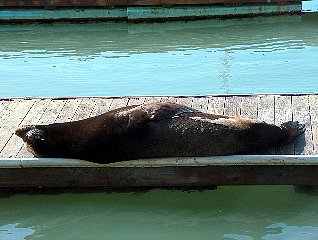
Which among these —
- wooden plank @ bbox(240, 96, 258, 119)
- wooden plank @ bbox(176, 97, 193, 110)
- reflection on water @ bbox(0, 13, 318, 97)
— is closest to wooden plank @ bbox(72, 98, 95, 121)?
wooden plank @ bbox(176, 97, 193, 110)

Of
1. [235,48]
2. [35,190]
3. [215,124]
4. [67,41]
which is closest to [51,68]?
[67,41]

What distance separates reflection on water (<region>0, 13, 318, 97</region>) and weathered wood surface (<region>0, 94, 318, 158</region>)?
102 inches

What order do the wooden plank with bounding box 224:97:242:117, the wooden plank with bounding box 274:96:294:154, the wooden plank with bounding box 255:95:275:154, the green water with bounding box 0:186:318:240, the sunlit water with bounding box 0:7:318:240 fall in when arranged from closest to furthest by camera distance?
the green water with bounding box 0:186:318:240 → the sunlit water with bounding box 0:7:318:240 → the wooden plank with bounding box 274:96:294:154 → the wooden plank with bounding box 255:95:275:154 → the wooden plank with bounding box 224:97:242:117

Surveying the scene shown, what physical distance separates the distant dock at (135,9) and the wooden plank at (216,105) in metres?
8.77

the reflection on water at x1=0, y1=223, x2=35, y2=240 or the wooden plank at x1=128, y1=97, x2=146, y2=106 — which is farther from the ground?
the wooden plank at x1=128, y1=97, x2=146, y2=106

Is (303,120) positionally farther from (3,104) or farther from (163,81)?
(163,81)

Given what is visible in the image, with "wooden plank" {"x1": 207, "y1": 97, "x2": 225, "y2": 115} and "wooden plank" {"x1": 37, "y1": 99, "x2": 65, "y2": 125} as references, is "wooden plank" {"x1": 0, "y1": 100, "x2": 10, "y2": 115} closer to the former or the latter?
"wooden plank" {"x1": 37, "y1": 99, "x2": 65, "y2": 125}

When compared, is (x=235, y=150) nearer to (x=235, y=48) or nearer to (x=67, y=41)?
(x=235, y=48)

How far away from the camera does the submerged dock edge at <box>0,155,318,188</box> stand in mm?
5035

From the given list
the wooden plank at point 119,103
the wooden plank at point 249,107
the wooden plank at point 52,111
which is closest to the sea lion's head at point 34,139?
the wooden plank at point 52,111

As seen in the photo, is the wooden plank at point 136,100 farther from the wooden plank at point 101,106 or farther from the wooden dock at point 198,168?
the wooden dock at point 198,168

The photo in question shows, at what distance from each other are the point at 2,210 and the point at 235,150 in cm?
215

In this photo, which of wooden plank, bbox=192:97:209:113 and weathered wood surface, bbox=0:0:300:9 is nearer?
wooden plank, bbox=192:97:209:113

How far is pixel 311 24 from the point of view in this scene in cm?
1409
